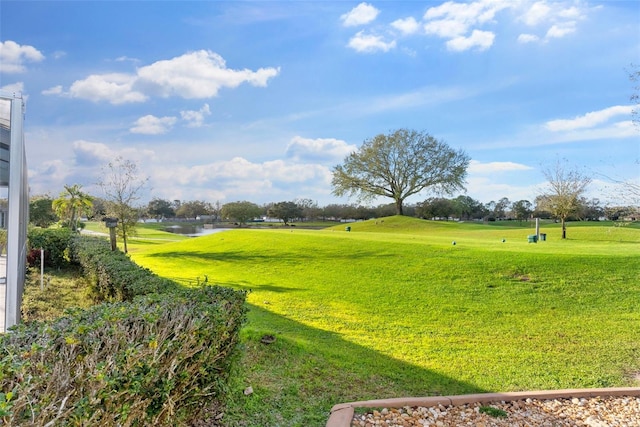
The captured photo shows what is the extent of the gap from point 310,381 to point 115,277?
4.20 m

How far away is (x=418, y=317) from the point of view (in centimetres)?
743

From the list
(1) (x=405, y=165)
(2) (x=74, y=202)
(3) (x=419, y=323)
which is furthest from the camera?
(1) (x=405, y=165)

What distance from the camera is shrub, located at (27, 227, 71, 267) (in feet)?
42.3

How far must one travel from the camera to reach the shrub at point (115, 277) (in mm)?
5419

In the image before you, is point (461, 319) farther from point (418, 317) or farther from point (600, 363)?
point (600, 363)

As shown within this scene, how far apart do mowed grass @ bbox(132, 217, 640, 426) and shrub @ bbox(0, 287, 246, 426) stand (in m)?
0.91

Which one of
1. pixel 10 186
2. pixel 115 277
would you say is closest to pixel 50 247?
pixel 115 277

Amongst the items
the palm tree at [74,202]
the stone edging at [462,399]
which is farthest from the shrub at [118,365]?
the palm tree at [74,202]

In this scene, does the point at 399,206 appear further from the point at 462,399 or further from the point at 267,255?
the point at 462,399

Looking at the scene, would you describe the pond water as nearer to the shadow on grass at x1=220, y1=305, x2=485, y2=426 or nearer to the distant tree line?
the distant tree line

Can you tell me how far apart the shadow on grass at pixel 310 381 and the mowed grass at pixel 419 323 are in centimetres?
1

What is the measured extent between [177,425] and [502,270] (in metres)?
9.03

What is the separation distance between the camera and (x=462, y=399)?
389 centimetres

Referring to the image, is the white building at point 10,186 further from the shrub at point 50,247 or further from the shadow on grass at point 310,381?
the shrub at point 50,247
